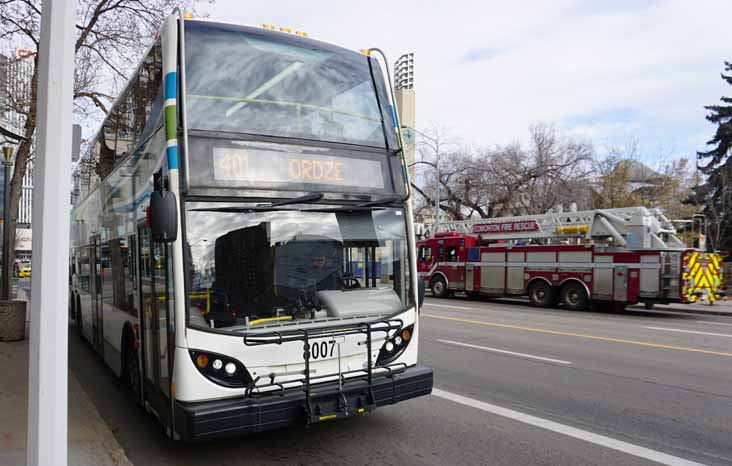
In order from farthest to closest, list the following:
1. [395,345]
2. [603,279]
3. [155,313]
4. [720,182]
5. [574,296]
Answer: [720,182] < [574,296] < [603,279] < [395,345] < [155,313]

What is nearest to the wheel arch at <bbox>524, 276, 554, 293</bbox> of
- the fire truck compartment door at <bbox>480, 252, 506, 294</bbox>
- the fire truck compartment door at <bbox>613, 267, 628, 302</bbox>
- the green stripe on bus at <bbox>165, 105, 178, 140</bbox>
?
the fire truck compartment door at <bbox>480, 252, 506, 294</bbox>

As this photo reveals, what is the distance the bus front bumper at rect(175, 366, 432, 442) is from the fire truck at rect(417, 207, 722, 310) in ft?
47.8

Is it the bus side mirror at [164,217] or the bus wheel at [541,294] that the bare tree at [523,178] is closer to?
the bus wheel at [541,294]

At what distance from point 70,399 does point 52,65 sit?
423cm

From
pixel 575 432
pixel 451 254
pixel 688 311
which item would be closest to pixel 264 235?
pixel 575 432

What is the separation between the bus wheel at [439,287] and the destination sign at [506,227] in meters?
2.67

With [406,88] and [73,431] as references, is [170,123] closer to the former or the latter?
[73,431]

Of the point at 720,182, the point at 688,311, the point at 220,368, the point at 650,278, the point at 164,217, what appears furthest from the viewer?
the point at 720,182

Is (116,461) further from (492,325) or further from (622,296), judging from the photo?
(622,296)

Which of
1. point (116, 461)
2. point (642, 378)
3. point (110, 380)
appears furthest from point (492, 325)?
point (116, 461)

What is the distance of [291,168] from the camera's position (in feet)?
17.3

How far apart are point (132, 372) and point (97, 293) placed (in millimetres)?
3106

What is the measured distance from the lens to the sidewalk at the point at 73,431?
4746 millimetres

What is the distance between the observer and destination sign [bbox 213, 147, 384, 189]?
4953 millimetres
